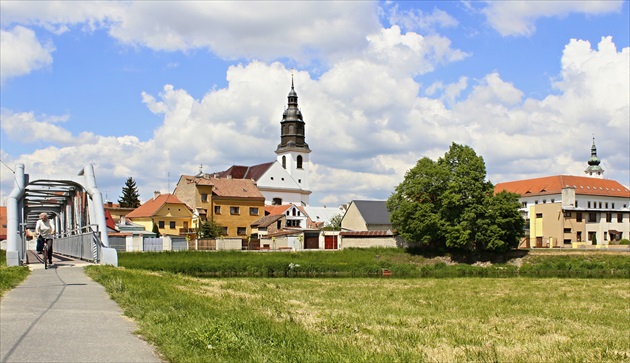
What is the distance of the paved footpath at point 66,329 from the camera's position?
8289mm

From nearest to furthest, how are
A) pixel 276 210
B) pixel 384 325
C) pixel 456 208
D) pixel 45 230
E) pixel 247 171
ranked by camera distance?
pixel 384 325 → pixel 45 230 → pixel 456 208 → pixel 276 210 → pixel 247 171

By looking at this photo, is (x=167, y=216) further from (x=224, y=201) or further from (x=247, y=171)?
(x=247, y=171)

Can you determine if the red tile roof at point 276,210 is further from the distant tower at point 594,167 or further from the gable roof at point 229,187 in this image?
the distant tower at point 594,167

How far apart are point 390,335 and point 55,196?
1308 inches

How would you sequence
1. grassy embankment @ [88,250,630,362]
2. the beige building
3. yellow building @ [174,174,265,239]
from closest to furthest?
grassy embankment @ [88,250,630,362]
the beige building
yellow building @ [174,174,265,239]

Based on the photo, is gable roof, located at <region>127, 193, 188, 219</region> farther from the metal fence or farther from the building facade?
the metal fence

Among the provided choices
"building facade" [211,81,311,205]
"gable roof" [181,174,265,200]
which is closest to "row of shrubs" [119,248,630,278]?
"gable roof" [181,174,265,200]

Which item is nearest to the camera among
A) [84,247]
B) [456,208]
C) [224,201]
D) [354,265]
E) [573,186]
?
[84,247]

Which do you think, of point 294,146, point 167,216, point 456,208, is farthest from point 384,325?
point 294,146

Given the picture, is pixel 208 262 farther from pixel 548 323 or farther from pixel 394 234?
pixel 548 323

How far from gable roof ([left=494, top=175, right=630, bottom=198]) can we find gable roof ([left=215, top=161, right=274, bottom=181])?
42323mm

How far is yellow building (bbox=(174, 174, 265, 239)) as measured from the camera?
89938 mm

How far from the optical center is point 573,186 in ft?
343

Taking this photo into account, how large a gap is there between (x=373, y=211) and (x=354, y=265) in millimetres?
35738
